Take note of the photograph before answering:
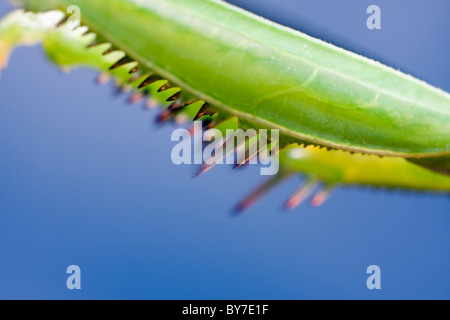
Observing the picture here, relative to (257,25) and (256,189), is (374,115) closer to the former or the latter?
(257,25)

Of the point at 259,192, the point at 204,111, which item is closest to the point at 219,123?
the point at 204,111

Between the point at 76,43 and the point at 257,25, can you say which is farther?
the point at 76,43

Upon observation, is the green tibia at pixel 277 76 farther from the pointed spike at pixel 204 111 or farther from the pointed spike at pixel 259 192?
the pointed spike at pixel 259 192

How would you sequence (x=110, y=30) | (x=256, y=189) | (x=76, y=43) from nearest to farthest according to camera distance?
(x=110, y=30), (x=76, y=43), (x=256, y=189)

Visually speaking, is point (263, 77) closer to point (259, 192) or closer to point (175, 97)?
point (175, 97)

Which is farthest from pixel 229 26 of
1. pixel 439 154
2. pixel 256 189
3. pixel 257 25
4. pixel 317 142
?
pixel 256 189
